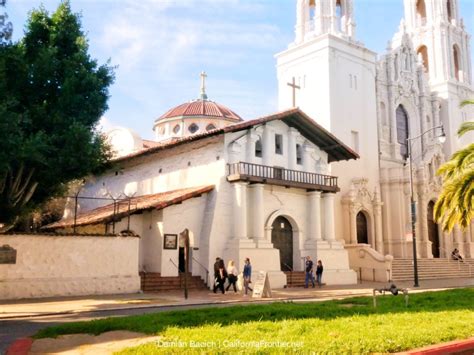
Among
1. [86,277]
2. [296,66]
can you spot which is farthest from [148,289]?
[296,66]

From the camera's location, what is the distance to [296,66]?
39406 mm

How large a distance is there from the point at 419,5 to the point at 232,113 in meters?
20.7

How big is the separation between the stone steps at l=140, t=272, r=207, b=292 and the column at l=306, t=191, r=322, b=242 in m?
7.48

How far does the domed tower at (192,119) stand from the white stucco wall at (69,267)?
25.6 metres

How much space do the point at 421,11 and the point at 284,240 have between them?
32.2 metres

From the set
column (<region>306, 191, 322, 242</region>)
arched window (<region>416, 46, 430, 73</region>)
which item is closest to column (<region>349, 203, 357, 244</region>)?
column (<region>306, 191, 322, 242</region>)

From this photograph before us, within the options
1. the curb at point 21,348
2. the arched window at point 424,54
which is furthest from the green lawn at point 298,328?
the arched window at point 424,54

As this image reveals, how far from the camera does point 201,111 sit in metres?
47.4

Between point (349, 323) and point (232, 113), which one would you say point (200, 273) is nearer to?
point (349, 323)

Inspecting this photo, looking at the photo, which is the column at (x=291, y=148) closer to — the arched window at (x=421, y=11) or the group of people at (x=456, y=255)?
the group of people at (x=456, y=255)

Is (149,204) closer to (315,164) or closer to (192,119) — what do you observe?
(315,164)

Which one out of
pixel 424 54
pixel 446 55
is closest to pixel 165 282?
pixel 446 55

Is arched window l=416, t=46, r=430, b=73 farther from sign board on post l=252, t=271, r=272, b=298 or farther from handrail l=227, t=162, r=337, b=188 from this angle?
sign board on post l=252, t=271, r=272, b=298

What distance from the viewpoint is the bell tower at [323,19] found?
3897 cm
